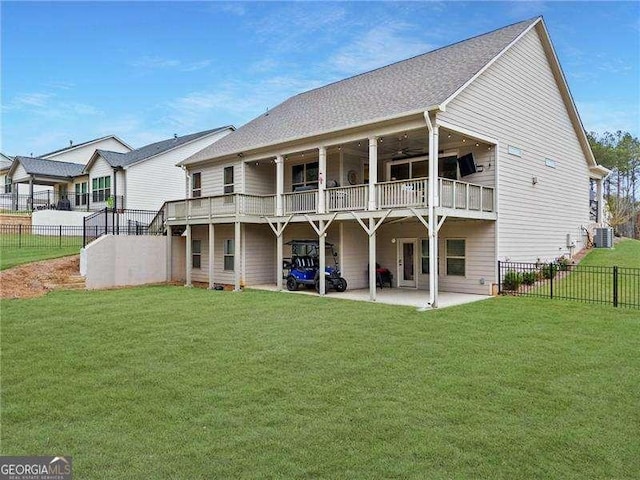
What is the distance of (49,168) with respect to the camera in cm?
3409

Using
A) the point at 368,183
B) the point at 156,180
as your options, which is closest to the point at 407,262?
the point at 368,183

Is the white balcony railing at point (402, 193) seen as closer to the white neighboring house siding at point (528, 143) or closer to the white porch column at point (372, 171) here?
the white porch column at point (372, 171)

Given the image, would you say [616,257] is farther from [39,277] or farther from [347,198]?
[39,277]

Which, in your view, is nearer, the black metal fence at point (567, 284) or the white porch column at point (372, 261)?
the black metal fence at point (567, 284)

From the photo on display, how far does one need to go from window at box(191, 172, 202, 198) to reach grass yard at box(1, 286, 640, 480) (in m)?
12.2

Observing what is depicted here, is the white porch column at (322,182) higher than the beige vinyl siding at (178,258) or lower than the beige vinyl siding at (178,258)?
higher

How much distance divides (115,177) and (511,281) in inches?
971

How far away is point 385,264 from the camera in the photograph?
1772 cm

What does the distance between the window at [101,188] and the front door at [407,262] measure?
20949mm

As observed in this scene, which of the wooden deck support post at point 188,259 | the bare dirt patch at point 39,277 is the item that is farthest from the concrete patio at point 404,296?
the bare dirt patch at point 39,277

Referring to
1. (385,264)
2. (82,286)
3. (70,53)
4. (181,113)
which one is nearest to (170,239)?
(82,286)

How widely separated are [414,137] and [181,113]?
3381 cm

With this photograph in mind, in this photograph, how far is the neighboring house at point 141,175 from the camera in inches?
1125

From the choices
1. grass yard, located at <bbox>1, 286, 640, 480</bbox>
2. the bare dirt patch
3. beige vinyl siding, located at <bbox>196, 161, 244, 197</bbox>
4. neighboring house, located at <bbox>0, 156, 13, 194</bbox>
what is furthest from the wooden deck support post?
neighboring house, located at <bbox>0, 156, 13, 194</bbox>
